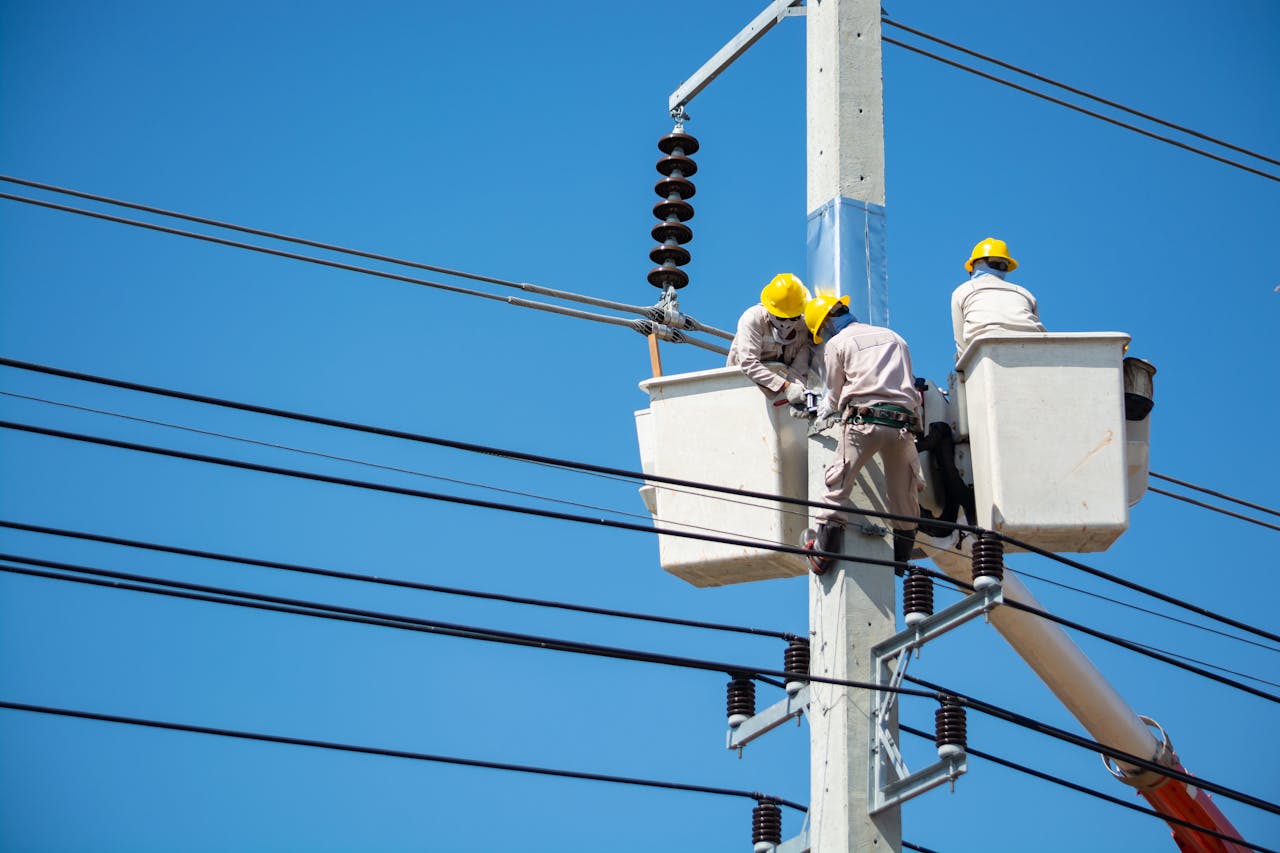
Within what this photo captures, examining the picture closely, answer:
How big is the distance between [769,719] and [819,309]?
2290 mm

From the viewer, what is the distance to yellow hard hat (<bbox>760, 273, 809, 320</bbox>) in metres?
10.7

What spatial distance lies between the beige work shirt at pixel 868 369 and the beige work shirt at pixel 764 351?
1.30ft

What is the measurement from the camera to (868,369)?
9.85m

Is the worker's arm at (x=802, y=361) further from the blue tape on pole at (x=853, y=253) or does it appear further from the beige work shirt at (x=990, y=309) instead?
the beige work shirt at (x=990, y=309)

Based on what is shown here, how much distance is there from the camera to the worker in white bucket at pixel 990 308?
10641 mm

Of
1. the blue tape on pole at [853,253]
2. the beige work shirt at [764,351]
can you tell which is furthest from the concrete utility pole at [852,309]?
Answer: the beige work shirt at [764,351]

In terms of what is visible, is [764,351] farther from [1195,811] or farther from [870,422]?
[1195,811]

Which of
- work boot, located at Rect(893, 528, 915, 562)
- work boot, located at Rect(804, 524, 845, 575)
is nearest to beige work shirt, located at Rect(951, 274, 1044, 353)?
work boot, located at Rect(893, 528, 915, 562)

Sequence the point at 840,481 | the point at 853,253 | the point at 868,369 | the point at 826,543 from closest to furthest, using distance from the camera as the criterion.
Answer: the point at 826,543, the point at 840,481, the point at 868,369, the point at 853,253

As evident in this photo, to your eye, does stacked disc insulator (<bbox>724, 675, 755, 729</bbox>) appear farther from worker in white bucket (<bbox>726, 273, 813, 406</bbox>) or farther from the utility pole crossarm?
the utility pole crossarm

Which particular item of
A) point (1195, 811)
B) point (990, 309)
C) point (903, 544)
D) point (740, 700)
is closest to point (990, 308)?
point (990, 309)

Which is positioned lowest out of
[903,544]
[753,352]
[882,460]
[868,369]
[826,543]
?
[826,543]

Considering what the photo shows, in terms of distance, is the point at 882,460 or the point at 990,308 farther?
the point at 990,308

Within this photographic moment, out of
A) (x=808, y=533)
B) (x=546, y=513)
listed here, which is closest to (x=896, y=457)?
(x=808, y=533)
